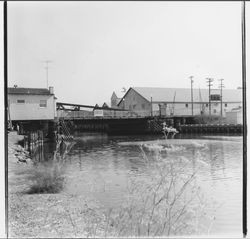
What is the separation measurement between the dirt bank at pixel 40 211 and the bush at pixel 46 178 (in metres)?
0.03

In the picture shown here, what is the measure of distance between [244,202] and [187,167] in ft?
1.16

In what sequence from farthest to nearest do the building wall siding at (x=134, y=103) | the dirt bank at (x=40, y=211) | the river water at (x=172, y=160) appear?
1. the building wall siding at (x=134, y=103)
2. the river water at (x=172, y=160)
3. the dirt bank at (x=40, y=211)

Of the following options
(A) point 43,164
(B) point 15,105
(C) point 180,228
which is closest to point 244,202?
(C) point 180,228

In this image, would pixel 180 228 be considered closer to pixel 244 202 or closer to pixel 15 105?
pixel 244 202

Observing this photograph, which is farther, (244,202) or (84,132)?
(84,132)

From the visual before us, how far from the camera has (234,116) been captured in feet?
4.98

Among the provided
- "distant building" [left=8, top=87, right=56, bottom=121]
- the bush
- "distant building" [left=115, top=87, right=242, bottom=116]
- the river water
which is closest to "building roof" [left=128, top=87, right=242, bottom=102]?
"distant building" [left=115, top=87, right=242, bottom=116]

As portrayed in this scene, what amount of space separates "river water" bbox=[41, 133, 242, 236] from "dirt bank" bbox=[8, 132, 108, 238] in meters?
0.11

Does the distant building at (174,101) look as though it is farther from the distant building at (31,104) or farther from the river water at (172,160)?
the distant building at (31,104)

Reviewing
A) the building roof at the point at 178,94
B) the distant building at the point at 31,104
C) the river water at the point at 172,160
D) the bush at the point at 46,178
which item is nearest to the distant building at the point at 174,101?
the building roof at the point at 178,94

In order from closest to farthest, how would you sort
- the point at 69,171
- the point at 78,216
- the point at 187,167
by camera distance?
the point at 78,216, the point at 187,167, the point at 69,171

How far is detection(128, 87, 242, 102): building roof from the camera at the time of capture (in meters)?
1.50

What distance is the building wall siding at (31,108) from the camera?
54.2 inches

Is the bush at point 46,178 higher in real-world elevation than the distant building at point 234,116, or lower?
lower
